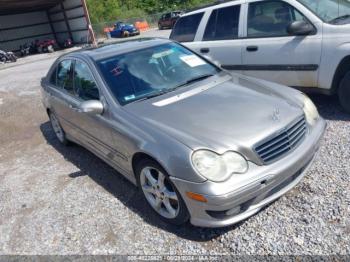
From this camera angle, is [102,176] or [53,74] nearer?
[102,176]

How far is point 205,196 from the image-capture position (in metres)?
2.46

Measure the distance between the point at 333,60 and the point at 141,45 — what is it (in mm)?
2521

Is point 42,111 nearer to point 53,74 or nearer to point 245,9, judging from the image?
point 53,74

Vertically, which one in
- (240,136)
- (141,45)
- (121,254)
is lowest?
(121,254)

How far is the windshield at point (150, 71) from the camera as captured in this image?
3451mm

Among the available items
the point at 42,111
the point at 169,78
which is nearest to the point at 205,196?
the point at 169,78

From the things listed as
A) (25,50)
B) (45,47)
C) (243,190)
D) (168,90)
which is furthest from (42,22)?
(243,190)

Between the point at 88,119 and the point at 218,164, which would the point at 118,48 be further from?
the point at 218,164

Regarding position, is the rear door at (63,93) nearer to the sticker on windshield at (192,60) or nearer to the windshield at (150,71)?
the windshield at (150,71)

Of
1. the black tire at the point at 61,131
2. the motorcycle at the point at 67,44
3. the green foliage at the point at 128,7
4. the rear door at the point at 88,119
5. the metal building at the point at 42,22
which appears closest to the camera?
the rear door at the point at 88,119

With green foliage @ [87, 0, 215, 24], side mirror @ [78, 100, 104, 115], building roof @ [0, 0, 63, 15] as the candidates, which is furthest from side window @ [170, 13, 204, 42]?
green foliage @ [87, 0, 215, 24]

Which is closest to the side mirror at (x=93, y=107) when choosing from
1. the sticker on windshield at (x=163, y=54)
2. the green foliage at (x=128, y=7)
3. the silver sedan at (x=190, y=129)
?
the silver sedan at (x=190, y=129)

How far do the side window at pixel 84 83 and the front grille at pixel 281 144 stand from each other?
6.25ft

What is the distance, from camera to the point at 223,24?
5402mm
